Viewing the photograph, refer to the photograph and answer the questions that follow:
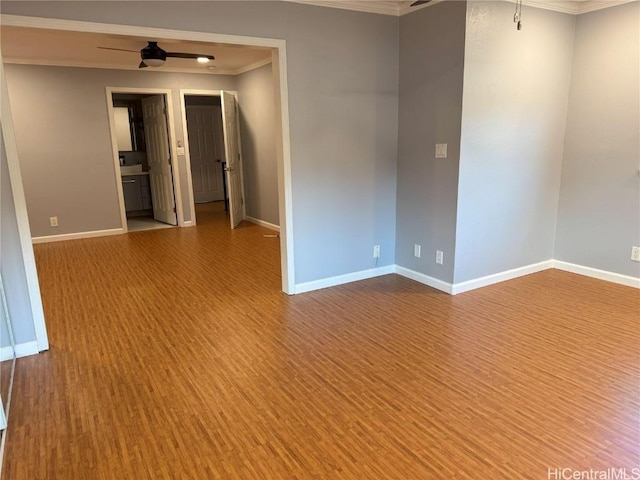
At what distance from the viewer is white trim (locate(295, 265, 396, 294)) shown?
3.96 meters

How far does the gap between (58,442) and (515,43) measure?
4196mm

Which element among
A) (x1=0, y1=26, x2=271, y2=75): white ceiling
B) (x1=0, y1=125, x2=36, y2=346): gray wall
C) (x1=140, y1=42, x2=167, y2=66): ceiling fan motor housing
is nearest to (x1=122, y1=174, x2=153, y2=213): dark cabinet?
(x1=0, y1=26, x2=271, y2=75): white ceiling

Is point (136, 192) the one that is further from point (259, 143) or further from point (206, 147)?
point (259, 143)

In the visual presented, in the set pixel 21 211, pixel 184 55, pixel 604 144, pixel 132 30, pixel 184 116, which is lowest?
pixel 21 211

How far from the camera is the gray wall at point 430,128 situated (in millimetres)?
3473

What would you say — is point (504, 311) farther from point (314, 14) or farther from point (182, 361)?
point (314, 14)

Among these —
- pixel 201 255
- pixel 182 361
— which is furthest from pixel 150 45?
pixel 182 361

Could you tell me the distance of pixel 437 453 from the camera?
1.89 metres

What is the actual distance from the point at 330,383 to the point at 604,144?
11.1ft

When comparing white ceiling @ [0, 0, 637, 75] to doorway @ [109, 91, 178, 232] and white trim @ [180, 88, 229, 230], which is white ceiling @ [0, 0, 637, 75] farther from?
doorway @ [109, 91, 178, 232]

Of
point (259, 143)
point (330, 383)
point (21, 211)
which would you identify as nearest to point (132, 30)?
point (21, 211)

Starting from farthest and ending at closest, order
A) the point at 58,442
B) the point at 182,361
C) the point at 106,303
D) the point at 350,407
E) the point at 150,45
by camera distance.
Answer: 1. the point at 150,45
2. the point at 106,303
3. the point at 182,361
4. the point at 350,407
5. the point at 58,442

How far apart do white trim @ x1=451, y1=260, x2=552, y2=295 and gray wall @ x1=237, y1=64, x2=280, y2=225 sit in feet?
11.1

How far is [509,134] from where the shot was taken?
379 cm
